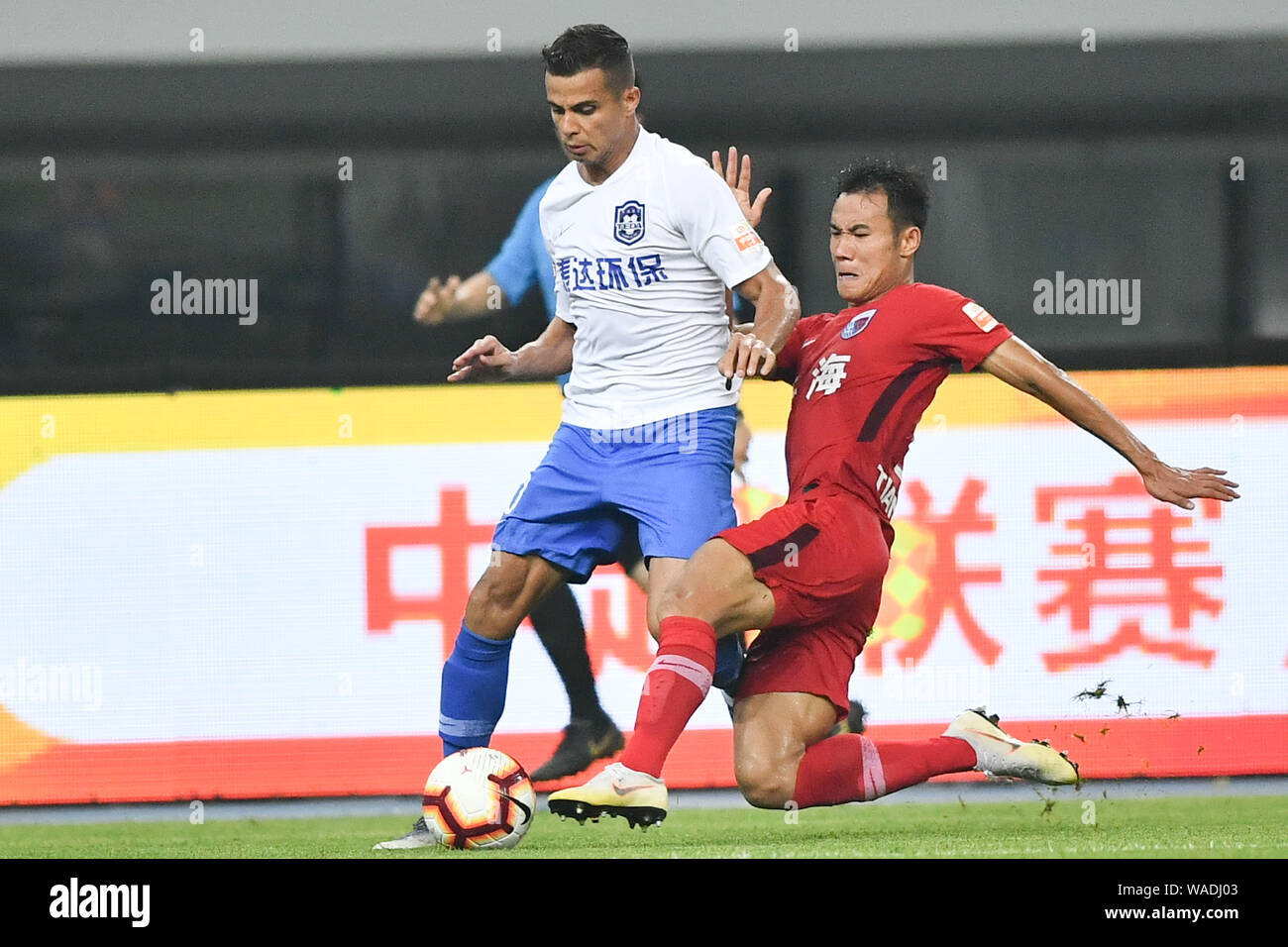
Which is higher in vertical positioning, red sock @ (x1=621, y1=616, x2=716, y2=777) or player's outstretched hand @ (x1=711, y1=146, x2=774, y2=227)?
player's outstretched hand @ (x1=711, y1=146, x2=774, y2=227)

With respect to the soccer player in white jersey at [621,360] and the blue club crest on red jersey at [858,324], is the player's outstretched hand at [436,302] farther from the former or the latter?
the blue club crest on red jersey at [858,324]

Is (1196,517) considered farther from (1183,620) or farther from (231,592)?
(231,592)

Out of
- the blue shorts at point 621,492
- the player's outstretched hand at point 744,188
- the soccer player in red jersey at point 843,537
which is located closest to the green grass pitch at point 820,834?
the soccer player in red jersey at point 843,537

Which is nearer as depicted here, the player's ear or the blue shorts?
the blue shorts

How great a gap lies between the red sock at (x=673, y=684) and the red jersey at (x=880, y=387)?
0.53m

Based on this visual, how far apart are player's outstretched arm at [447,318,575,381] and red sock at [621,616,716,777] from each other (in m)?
0.93

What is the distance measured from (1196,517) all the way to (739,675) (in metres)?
2.37

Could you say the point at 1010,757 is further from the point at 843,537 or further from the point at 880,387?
the point at 880,387

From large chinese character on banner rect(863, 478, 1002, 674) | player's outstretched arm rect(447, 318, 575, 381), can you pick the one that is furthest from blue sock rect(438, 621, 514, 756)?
large chinese character on banner rect(863, 478, 1002, 674)

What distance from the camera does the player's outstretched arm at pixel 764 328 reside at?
3898mm

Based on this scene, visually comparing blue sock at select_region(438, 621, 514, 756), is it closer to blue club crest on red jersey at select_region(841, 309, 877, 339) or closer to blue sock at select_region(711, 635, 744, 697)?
blue sock at select_region(711, 635, 744, 697)

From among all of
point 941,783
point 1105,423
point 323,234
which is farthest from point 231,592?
point 1105,423

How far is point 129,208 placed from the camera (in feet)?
20.3

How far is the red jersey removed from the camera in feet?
14.0
